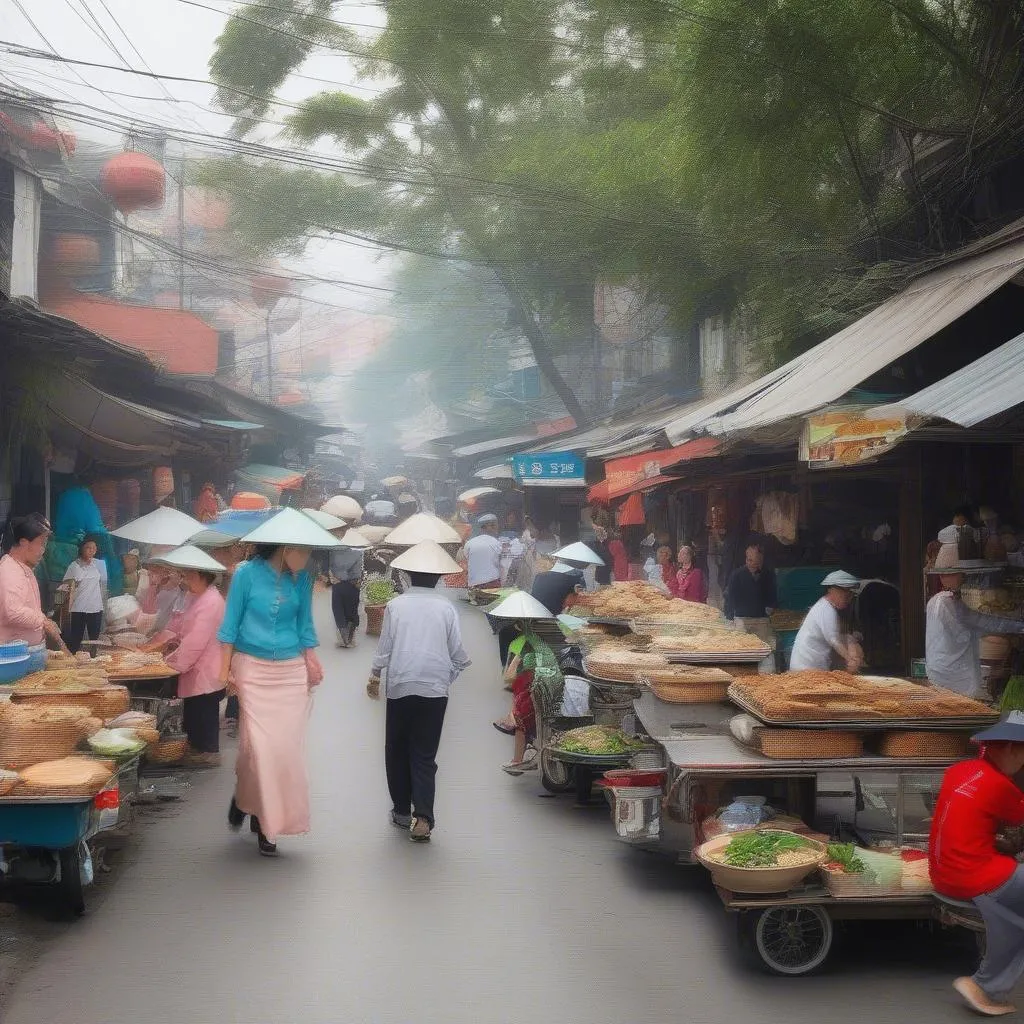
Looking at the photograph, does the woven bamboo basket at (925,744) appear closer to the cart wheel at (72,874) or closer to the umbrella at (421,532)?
the cart wheel at (72,874)

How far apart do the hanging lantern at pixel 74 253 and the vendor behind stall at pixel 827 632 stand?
21637 millimetres

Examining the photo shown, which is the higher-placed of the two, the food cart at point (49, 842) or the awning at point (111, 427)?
the awning at point (111, 427)

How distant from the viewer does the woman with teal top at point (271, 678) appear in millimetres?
8086

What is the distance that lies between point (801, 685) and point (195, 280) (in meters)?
38.9

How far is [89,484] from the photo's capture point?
67.9 ft

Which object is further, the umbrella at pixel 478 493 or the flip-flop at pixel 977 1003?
the umbrella at pixel 478 493

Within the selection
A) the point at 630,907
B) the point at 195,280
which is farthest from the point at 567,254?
the point at 630,907

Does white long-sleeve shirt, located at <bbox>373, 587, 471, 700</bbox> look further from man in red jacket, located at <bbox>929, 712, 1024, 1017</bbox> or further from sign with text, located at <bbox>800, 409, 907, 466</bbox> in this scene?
man in red jacket, located at <bbox>929, 712, 1024, 1017</bbox>

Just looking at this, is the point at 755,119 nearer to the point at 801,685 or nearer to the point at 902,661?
the point at 902,661

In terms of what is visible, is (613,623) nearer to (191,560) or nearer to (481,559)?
(191,560)

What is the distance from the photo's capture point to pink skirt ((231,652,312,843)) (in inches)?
317

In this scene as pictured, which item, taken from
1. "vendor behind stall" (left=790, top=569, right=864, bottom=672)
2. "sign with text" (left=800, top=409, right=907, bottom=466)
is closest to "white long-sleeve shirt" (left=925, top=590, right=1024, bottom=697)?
"vendor behind stall" (left=790, top=569, right=864, bottom=672)

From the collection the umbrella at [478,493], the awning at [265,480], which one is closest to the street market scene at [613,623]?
the awning at [265,480]

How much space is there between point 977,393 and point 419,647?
3787 millimetres
